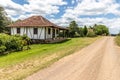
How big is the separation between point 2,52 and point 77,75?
15780 millimetres

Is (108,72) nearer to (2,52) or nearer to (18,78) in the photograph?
(18,78)

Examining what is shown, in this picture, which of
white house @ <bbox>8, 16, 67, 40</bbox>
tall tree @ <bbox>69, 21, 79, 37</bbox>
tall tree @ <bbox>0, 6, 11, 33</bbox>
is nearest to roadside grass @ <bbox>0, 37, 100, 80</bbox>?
white house @ <bbox>8, 16, 67, 40</bbox>

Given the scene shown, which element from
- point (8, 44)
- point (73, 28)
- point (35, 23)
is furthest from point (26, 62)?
point (73, 28)

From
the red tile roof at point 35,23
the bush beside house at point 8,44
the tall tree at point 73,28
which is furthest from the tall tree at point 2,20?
the bush beside house at point 8,44

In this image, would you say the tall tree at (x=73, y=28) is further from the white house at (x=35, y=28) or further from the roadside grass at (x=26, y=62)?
the roadside grass at (x=26, y=62)

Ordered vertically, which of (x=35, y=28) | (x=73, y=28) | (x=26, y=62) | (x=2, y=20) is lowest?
(x=26, y=62)

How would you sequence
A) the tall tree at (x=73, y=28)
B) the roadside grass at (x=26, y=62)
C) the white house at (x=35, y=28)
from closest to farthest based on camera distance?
the roadside grass at (x=26, y=62) < the white house at (x=35, y=28) < the tall tree at (x=73, y=28)

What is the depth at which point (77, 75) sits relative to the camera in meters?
9.15

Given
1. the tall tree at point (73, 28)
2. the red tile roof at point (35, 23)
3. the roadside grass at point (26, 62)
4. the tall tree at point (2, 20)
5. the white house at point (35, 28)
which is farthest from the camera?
the tall tree at point (73, 28)

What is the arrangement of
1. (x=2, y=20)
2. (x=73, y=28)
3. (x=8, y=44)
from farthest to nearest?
(x=73, y=28)
(x=2, y=20)
(x=8, y=44)

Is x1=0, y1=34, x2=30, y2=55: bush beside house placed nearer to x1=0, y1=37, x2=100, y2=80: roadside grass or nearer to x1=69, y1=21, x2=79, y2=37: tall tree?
x1=0, y1=37, x2=100, y2=80: roadside grass

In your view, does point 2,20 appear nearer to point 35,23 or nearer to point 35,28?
point 35,23

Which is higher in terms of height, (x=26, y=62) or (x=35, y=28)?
(x=35, y=28)

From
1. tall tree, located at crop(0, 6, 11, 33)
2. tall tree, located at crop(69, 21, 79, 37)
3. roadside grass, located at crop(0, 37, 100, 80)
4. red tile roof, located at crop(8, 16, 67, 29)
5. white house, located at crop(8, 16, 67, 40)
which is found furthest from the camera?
tall tree, located at crop(69, 21, 79, 37)
